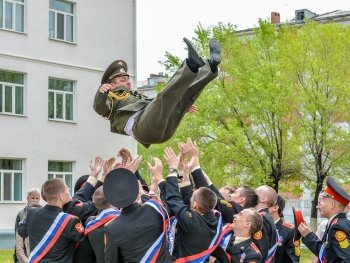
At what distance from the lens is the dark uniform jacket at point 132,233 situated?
7.41m

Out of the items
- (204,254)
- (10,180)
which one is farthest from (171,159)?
(10,180)

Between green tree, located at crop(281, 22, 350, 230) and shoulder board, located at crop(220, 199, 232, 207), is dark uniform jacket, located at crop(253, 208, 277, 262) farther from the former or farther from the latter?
green tree, located at crop(281, 22, 350, 230)

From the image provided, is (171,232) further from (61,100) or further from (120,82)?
(61,100)

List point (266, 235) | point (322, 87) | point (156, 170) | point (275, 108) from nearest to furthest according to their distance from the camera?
point (156, 170), point (266, 235), point (275, 108), point (322, 87)

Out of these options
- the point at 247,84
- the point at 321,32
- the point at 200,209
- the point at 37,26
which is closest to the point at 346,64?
the point at 321,32

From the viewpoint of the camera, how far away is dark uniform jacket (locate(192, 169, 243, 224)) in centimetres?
948

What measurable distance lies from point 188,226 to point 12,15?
72.4 ft

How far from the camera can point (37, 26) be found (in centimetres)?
2991

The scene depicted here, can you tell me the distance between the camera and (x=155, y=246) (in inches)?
299

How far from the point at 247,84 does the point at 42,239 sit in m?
22.5

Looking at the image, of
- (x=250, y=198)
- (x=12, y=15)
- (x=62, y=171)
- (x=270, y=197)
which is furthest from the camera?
(x=62, y=171)

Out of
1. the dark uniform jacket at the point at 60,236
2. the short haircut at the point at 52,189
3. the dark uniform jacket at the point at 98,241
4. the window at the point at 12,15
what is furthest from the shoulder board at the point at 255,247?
the window at the point at 12,15

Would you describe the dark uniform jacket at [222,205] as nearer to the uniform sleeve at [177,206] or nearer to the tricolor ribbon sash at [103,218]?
the uniform sleeve at [177,206]

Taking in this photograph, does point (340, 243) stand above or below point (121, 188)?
below
